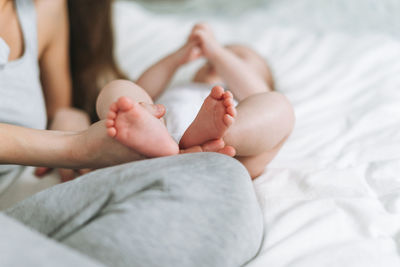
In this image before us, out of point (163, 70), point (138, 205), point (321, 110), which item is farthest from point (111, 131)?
point (321, 110)

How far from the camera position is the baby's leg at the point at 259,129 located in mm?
611

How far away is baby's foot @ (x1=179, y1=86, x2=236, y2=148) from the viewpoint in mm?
544

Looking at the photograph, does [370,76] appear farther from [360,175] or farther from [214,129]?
[214,129]

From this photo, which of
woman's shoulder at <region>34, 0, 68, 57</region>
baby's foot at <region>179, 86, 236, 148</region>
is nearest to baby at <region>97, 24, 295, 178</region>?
baby's foot at <region>179, 86, 236, 148</region>

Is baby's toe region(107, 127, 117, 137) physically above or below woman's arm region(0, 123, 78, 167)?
above

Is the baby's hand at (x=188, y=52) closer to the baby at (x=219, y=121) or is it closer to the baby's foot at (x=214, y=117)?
the baby at (x=219, y=121)

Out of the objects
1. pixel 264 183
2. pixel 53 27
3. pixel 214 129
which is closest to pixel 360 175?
pixel 264 183

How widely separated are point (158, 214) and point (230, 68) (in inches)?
22.0

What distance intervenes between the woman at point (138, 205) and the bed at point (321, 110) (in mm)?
86

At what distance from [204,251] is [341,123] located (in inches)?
23.3

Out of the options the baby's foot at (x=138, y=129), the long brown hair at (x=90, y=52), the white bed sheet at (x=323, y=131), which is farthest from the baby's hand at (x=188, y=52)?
the baby's foot at (x=138, y=129)

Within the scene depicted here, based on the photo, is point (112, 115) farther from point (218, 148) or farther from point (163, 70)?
point (163, 70)

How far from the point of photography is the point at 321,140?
85 centimetres

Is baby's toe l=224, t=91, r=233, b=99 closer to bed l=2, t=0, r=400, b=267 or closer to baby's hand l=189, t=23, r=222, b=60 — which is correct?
bed l=2, t=0, r=400, b=267
